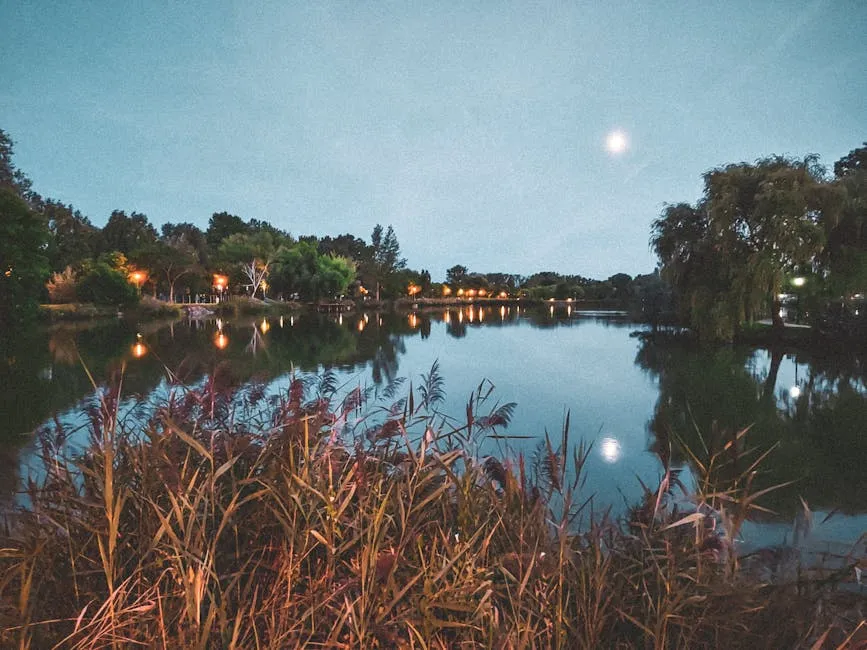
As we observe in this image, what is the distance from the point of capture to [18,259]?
24953 millimetres

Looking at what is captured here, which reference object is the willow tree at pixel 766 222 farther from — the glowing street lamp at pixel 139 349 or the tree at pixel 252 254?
the tree at pixel 252 254

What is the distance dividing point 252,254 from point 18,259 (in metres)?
47.7

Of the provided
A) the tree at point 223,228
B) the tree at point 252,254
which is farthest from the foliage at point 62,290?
the tree at point 223,228

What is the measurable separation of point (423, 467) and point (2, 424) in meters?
9.08

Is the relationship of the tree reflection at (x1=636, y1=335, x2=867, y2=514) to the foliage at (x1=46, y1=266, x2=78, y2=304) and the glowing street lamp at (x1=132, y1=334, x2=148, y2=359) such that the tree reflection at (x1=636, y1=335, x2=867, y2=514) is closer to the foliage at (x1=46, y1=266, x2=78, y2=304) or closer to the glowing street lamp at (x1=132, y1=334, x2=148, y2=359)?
the glowing street lamp at (x1=132, y1=334, x2=148, y2=359)

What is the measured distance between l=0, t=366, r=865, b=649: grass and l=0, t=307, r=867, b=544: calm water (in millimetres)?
703

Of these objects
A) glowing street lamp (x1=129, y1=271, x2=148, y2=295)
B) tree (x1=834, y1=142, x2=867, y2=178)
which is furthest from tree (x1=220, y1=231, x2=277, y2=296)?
tree (x1=834, y1=142, x2=867, y2=178)

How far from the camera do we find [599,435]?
8.74 m

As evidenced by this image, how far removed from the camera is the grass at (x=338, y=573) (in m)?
2.07

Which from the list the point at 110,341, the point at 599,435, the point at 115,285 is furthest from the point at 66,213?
the point at 599,435

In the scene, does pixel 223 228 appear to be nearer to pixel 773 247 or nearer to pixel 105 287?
pixel 105 287

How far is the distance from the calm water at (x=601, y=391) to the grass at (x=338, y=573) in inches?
27.7

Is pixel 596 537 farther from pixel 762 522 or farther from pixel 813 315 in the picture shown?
pixel 813 315

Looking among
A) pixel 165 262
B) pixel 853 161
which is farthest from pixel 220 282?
pixel 853 161
